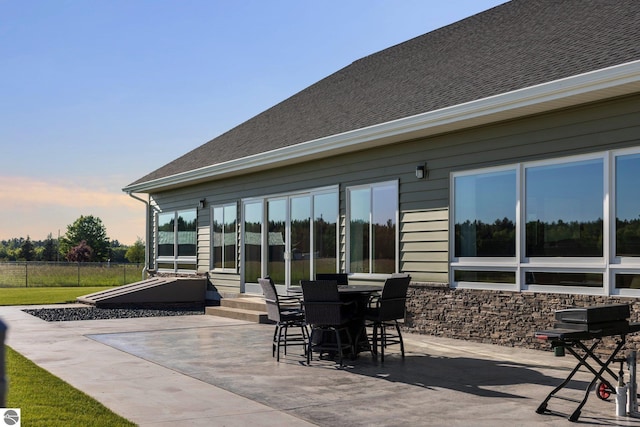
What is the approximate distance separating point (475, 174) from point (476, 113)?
1.19 m

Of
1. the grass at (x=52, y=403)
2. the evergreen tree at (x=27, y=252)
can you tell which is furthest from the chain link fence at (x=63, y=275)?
the evergreen tree at (x=27, y=252)

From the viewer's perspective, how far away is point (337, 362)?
7977 mm

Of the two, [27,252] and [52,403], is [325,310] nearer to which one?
[52,403]

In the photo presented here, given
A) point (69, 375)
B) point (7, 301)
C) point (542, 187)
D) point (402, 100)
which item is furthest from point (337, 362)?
point (7, 301)

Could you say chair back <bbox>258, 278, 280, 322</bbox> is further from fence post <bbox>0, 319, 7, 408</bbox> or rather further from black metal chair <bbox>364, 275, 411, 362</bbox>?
fence post <bbox>0, 319, 7, 408</bbox>

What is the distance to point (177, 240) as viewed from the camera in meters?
19.2

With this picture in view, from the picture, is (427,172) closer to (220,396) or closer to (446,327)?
(446,327)

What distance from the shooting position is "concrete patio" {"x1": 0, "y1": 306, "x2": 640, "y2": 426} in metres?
5.30

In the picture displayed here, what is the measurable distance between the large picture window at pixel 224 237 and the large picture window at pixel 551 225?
24.3 ft

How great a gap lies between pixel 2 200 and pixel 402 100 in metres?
20.1

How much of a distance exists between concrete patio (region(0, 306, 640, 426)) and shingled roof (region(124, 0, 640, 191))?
3.51m

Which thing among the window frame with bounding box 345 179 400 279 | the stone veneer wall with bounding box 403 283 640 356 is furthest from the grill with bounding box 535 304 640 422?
the window frame with bounding box 345 179 400 279

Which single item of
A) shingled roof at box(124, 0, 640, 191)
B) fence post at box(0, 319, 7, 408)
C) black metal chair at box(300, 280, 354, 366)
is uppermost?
shingled roof at box(124, 0, 640, 191)

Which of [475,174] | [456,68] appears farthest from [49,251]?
[475,174]
